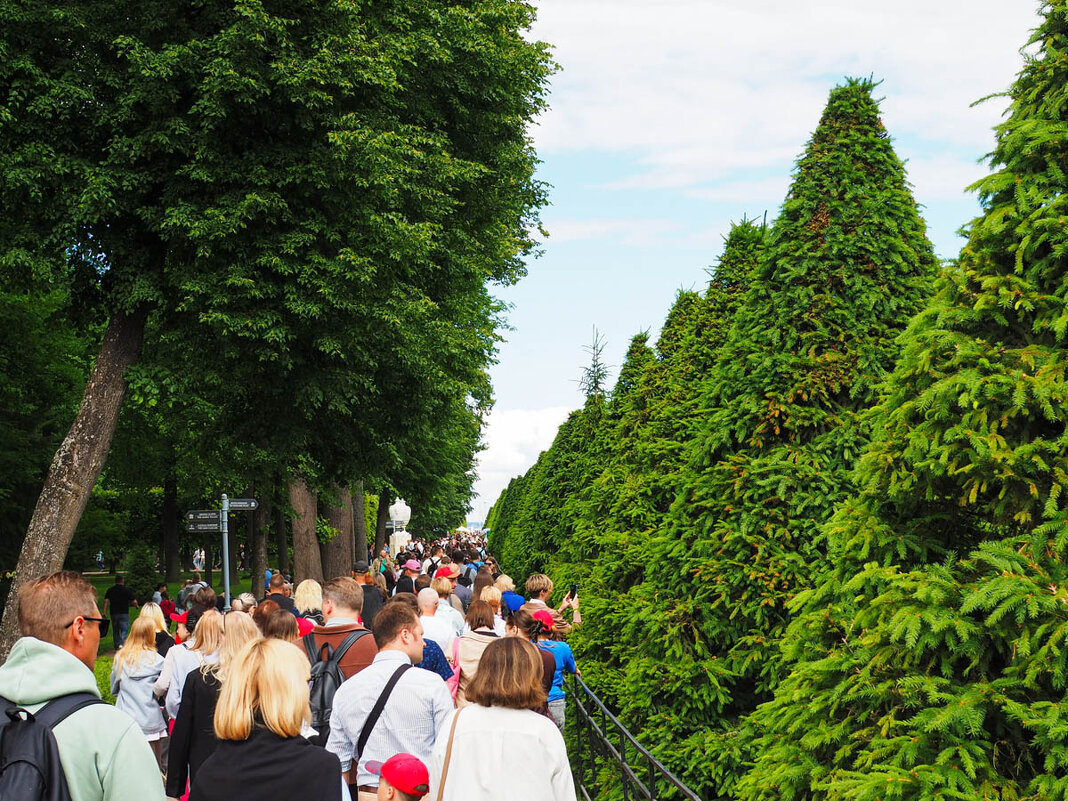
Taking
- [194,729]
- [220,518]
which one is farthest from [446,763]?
[220,518]

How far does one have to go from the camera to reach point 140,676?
25.7 feet

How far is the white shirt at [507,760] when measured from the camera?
12.1 ft

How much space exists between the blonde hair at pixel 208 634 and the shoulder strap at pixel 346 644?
4.08 ft

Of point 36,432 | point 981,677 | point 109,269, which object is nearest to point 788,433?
point 981,677

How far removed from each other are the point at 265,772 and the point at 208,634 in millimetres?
3820

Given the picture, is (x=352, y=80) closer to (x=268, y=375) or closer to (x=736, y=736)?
(x=268, y=375)

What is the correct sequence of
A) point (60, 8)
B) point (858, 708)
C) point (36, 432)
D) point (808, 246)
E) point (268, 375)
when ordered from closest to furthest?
point (858, 708), point (808, 246), point (60, 8), point (268, 375), point (36, 432)

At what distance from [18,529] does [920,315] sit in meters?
31.4

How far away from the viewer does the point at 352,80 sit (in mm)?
15070

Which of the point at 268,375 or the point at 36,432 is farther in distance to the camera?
the point at 36,432

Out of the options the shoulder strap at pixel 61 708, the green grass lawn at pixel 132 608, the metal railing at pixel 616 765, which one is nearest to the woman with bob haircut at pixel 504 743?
the shoulder strap at pixel 61 708

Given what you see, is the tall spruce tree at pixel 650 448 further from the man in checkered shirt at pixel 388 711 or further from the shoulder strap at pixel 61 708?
the shoulder strap at pixel 61 708

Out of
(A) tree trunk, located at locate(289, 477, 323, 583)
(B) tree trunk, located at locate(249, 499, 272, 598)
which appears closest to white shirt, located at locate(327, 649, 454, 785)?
(A) tree trunk, located at locate(289, 477, 323, 583)

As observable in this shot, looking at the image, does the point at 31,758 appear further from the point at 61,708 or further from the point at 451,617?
the point at 451,617
